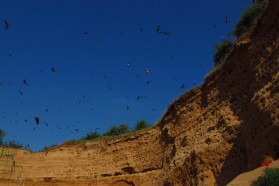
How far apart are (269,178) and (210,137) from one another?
7.35 meters

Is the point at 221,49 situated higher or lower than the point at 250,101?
higher

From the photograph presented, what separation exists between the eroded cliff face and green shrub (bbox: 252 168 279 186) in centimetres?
177

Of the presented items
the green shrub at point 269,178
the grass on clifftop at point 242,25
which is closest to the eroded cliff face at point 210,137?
the green shrub at point 269,178

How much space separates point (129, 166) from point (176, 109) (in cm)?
598

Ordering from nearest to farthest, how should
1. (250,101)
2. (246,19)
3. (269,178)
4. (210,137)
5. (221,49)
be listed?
(269,178) < (250,101) < (210,137) < (246,19) < (221,49)

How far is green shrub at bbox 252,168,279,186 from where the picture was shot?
10.0 meters

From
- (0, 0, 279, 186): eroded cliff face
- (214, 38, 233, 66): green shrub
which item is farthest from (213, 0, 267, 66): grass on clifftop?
Answer: (0, 0, 279, 186): eroded cliff face

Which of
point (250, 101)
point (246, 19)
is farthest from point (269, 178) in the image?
point (246, 19)

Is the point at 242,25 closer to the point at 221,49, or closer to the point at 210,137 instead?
the point at 221,49

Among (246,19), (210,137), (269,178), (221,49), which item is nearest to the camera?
(269,178)

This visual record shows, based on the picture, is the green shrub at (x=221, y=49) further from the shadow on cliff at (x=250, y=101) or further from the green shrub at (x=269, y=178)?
the green shrub at (x=269, y=178)

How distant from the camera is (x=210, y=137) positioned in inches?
691

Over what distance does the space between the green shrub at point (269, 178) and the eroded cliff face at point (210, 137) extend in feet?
5.80

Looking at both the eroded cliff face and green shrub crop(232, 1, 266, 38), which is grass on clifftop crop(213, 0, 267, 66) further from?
the eroded cliff face
